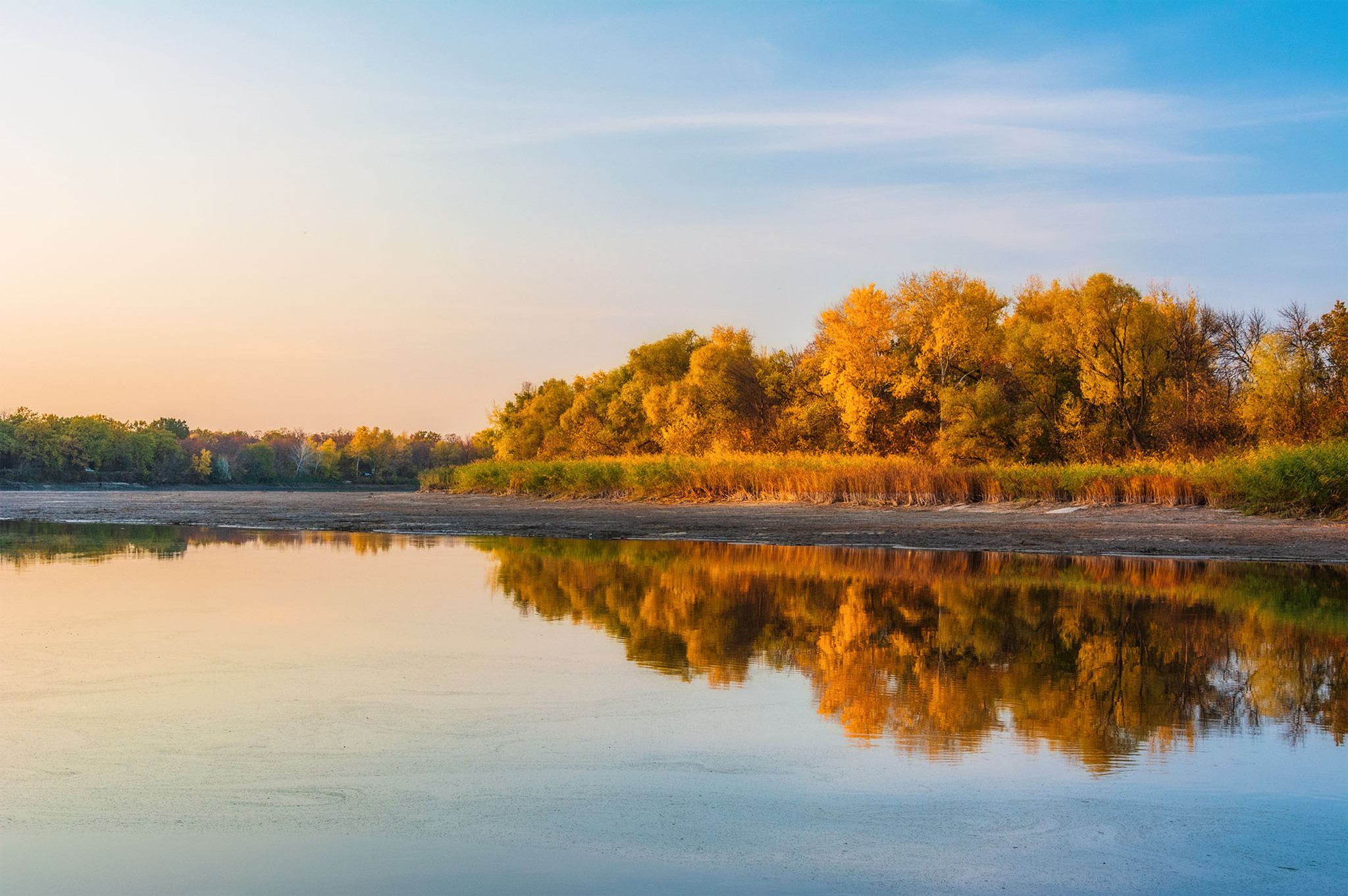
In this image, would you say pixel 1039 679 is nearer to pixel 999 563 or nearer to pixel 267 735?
pixel 267 735

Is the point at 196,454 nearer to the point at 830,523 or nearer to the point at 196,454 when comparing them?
the point at 196,454

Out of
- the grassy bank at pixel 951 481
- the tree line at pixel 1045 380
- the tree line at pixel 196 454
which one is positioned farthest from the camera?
the tree line at pixel 196 454

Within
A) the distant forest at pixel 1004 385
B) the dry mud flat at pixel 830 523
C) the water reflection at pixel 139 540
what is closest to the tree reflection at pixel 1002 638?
the dry mud flat at pixel 830 523

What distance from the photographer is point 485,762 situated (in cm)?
450

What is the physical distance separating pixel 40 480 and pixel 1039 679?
3031 inches

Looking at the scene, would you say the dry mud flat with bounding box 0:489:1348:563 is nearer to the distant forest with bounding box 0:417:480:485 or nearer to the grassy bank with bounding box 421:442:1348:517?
the grassy bank with bounding box 421:442:1348:517

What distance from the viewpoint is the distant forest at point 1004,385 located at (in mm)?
32938

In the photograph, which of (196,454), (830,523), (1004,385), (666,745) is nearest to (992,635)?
(666,745)

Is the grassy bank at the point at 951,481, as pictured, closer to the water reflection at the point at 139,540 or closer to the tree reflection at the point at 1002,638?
the tree reflection at the point at 1002,638

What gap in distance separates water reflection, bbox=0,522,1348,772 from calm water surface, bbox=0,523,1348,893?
0.15 ft

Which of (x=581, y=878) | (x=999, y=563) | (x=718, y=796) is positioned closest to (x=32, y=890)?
(x=581, y=878)

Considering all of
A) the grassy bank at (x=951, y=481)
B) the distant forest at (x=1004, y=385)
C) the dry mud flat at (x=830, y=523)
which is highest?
the distant forest at (x=1004, y=385)

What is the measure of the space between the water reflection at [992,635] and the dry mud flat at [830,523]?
8.09 ft

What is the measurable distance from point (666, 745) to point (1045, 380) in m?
36.5
